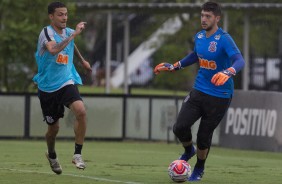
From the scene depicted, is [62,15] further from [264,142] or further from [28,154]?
[264,142]

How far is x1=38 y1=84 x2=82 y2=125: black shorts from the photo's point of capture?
514 inches

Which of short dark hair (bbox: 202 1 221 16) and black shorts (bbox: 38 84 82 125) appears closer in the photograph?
short dark hair (bbox: 202 1 221 16)

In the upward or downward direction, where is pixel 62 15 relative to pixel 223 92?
upward

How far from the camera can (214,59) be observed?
12609 mm

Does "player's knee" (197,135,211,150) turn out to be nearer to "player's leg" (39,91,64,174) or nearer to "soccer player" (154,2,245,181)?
"soccer player" (154,2,245,181)

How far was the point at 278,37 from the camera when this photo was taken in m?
48.5

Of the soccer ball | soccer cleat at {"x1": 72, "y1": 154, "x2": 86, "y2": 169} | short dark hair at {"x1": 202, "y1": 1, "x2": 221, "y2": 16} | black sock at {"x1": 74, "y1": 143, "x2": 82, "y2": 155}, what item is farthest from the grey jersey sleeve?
the soccer ball

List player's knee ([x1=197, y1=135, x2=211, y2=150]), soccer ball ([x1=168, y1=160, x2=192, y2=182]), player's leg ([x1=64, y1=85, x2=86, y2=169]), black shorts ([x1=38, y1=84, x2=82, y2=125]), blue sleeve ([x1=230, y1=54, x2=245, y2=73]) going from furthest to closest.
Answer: black shorts ([x1=38, y1=84, x2=82, y2=125]) → player's leg ([x1=64, y1=85, x2=86, y2=169]) → player's knee ([x1=197, y1=135, x2=211, y2=150]) → soccer ball ([x1=168, y1=160, x2=192, y2=182]) → blue sleeve ([x1=230, y1=54, x2=245, y2=73])

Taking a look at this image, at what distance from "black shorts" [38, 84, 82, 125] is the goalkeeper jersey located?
5.29 ft

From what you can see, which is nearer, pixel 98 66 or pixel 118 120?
pixel 118 120

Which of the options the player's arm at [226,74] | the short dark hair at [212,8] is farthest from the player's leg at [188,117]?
the short dark hair at [212,8]

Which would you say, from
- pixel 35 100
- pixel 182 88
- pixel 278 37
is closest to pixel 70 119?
pixel 35 100

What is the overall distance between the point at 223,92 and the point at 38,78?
96.5 inches

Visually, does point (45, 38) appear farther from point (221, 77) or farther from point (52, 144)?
point (221, 77)
